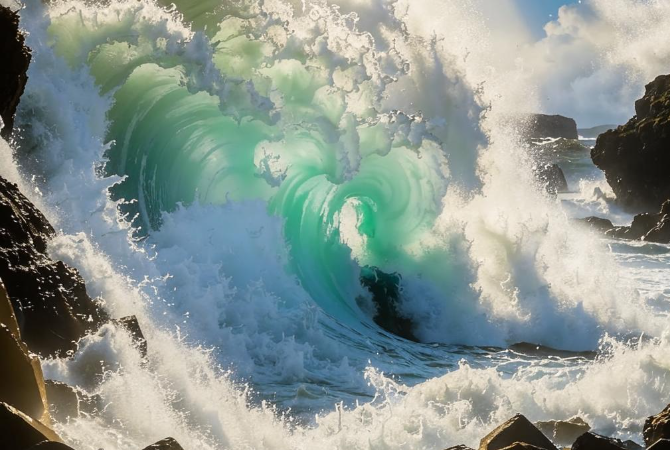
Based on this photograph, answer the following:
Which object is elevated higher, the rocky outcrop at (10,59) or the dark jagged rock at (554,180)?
the dark jagged rock at (554,180)

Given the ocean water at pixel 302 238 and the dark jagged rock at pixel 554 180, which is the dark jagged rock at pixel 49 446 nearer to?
the ocean water at pixel 302 238

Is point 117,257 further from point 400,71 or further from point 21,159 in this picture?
point 400,71

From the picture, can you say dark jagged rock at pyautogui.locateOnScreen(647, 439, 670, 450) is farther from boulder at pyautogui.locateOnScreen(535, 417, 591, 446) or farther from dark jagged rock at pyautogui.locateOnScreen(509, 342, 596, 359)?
dark jagged rock at pyautogui.locateOnScreen(509, 342, 596, 359)

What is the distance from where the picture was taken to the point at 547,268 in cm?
1742

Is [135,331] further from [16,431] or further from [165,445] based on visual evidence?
[16,431]

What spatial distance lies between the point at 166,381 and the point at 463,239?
1032 cm

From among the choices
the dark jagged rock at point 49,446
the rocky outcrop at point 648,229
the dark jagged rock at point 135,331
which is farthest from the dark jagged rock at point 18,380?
the rocky outcrop at point 648,229

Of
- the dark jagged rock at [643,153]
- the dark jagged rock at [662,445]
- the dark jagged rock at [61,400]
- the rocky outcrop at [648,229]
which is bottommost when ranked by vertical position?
the dark jagged rock at [61,400]

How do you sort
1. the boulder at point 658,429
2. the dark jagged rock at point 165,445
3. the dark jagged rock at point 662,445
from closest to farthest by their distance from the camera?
1. the dark jagged rock at point 165,445
2. the dark jagged rock at point 662,445
3. the boulder at point 658,429

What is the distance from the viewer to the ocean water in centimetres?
843

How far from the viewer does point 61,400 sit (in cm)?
600

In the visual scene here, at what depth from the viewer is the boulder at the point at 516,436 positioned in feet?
20.3

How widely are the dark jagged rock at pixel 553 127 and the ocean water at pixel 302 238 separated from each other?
95.1 metres

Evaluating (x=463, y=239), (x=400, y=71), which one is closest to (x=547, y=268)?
(x=463, y=239)
